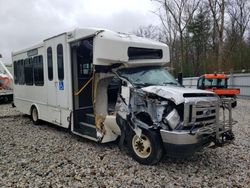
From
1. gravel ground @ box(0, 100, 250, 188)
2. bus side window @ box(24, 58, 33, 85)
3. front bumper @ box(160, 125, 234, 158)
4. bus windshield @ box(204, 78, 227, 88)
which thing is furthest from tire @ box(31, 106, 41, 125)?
bus windshield @ box(204, 78, 227, 88)

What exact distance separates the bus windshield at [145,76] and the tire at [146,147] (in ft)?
3.60

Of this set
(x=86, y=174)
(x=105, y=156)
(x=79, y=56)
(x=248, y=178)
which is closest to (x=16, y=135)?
(x=79, y=56)

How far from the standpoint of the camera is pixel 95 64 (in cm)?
639

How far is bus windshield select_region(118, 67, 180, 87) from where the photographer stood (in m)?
6.15

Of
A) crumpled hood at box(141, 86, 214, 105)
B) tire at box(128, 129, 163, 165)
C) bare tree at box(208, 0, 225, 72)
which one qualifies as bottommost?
tire at box(128, 129, 163, 165)

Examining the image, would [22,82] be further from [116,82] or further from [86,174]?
[86,174]

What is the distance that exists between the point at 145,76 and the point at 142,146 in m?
1.60

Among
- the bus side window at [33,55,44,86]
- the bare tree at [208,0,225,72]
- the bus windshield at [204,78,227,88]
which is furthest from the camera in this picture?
the bare tree at [208,0,225,72]

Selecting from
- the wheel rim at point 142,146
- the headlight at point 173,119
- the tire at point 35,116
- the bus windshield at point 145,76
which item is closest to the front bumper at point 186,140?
the headlight at point 173,119

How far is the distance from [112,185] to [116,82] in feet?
9.16

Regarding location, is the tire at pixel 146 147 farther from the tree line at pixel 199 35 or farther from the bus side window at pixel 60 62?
the tree line at pixel 199 35

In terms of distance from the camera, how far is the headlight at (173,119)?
16.8 ft

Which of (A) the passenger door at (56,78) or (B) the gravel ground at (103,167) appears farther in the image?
(A) the passenger door at (56,78)

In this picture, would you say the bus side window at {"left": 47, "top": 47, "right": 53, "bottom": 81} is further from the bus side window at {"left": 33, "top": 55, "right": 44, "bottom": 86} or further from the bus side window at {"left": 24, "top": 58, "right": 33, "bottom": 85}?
the bus side window at {"left": 24, "top": 58, "right": 33, "bottom": 85}
